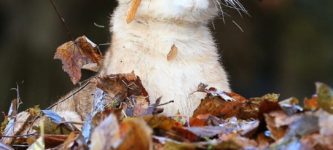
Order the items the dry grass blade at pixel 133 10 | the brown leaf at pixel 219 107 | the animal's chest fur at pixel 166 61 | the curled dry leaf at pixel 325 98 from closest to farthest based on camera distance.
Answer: the curled dry leaf at pixel 325 98
the brown leaf at pixel 219 107
the animal's chest fur at pixel 166 61
the dry grass blade at pixel 133 10

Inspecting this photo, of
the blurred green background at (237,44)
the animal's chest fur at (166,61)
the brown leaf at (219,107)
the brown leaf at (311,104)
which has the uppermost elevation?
the brown leaf at (311,104)

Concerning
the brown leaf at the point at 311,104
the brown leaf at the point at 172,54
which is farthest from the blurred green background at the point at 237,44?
the brown leaf at the point at 311,104

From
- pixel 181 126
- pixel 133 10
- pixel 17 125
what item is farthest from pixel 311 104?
pixel 133 10

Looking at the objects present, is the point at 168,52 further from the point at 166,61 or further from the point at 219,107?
the point at 219,107

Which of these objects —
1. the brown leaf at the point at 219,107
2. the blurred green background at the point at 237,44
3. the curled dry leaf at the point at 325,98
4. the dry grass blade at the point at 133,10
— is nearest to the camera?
the curled dry leaf at the point at 325,98

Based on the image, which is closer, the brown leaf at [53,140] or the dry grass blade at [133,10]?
the brown leaf at [53,140]

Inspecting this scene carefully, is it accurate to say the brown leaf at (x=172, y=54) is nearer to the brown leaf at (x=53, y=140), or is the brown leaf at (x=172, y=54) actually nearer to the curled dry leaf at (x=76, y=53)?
the curled dry leaf at (x=76, y=53)
